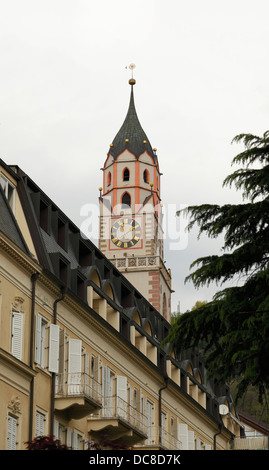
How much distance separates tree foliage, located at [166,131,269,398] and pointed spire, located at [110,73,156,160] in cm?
9806

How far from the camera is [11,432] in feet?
111

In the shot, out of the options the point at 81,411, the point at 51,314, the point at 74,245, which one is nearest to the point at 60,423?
the point at 81,411

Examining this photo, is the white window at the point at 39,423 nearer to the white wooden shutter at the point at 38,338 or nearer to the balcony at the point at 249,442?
the white wooden shutter at the point at 38,338

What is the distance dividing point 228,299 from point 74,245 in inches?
796

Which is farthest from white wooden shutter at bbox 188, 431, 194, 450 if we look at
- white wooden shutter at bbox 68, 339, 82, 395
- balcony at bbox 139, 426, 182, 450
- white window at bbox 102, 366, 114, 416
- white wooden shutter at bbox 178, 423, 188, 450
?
Answer: white wooden shutter at bbox 68, 339, 82, 395

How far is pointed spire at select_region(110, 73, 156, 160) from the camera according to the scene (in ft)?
410

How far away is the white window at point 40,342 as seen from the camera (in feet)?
120

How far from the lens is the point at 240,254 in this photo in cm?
2552

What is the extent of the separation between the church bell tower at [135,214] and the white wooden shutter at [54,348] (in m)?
70.8

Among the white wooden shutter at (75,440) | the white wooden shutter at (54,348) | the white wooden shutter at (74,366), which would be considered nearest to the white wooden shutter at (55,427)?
the white wooden shutter at (74,366)

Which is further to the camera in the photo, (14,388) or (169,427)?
(169,427)
